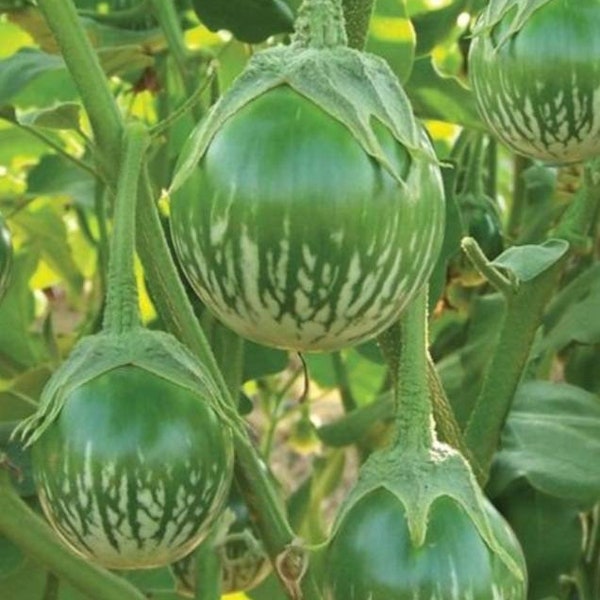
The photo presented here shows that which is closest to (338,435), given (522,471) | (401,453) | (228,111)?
(522,471)

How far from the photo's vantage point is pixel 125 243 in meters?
0.83

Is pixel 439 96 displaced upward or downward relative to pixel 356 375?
upward

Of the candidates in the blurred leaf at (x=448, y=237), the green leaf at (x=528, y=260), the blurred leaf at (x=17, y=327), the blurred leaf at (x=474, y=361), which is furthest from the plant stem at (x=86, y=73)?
the blurred leaf at (x=17, y=327)

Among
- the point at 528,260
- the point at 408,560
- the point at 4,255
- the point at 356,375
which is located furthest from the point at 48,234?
the point at 408,560

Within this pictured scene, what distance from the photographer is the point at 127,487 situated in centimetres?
81

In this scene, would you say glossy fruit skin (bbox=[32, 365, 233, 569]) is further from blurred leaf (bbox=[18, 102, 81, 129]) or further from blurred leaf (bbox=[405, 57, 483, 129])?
blurred leaf (bbox=[405, 57, 483, 129])

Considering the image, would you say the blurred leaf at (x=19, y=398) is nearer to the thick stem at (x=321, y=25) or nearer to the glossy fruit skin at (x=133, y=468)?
the glossy fruit skin at (x=133, y=468)

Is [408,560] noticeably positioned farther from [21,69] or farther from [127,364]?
[21,69]

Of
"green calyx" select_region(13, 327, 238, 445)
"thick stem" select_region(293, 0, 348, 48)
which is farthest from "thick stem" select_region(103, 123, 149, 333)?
"thick stem" select_region(293, 0, 348, 48)

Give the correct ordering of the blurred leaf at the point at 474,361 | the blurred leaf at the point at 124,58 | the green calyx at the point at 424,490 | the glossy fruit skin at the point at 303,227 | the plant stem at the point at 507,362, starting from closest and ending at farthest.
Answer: the glossy fruit skin at the point at 303,227 < the green calyx at the point at 424,490 < the plant stem at the point at 507,362 < the blurred leaf at the point at 124,58 < the blurred leaf at the point at 474,361

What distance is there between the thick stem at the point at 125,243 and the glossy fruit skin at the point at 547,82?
18cm

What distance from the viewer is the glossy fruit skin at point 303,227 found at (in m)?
0.72

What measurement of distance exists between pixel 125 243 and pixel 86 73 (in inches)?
3.6

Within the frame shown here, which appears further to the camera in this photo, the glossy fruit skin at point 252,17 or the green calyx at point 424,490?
the glossy fruit skin at point 252,17
